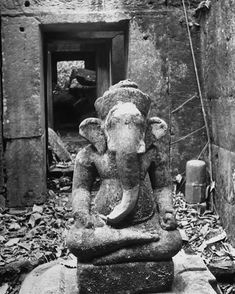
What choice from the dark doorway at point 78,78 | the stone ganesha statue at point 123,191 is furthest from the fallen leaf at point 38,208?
the dark doorway at point 78,78

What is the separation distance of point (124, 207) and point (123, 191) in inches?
4.1

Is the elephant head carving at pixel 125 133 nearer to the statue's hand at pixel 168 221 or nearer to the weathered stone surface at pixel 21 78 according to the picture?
the statue's hand at pixel 168 221

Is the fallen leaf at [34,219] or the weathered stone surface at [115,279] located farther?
the fallen leaf at [34,219]

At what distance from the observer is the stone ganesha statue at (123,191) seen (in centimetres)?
257

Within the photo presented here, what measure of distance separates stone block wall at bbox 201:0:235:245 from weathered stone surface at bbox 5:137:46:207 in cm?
214

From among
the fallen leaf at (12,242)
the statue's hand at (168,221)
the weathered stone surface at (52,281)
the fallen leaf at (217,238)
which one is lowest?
the fallen leaf at (12,242)

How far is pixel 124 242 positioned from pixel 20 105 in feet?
10.6

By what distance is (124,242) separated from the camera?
8.39 feet

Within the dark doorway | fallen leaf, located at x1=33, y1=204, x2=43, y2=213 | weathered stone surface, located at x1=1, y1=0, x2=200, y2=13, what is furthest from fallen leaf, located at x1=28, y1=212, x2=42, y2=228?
the dark doorway

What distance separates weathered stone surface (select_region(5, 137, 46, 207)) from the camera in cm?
539

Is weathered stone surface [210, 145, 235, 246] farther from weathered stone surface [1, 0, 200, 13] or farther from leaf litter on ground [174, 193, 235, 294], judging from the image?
weathered stone surface [1, 0, 200, 13]

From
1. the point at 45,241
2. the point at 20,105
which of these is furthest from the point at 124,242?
the point at 20,105

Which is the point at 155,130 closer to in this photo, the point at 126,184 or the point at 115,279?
the point at 126,184

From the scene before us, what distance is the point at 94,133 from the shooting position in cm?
278
